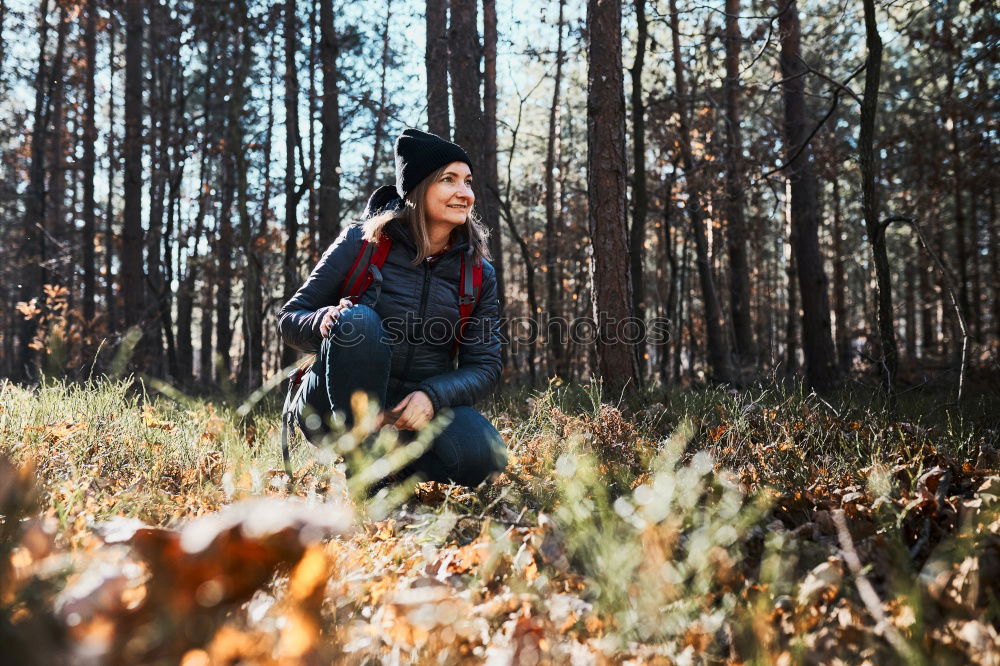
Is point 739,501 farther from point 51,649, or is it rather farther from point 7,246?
point 7,246

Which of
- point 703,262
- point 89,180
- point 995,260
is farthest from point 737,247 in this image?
point 89,180

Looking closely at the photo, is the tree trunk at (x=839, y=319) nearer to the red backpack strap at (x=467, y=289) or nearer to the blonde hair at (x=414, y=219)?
the red backpack strap at (x=467, y=289)

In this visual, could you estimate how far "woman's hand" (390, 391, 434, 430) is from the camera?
2.75 metres

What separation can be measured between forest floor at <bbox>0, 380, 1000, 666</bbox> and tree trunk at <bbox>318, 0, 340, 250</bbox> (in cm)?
525

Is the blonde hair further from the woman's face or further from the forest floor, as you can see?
the forest floor

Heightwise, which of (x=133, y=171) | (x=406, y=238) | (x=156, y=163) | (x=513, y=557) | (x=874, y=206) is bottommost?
(x=513, y=557)

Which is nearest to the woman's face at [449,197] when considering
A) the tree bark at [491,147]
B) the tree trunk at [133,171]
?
the tree bark at [491,147]

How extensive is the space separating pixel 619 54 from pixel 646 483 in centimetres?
426

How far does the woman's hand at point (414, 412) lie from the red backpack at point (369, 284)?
537 millimetres

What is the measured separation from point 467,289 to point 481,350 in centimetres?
33

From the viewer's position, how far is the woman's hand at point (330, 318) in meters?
2.77

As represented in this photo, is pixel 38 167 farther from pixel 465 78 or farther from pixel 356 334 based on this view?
pixel 356 334

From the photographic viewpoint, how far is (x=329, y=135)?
8.20 metres

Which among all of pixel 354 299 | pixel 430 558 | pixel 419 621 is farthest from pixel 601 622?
pixel 354 299
